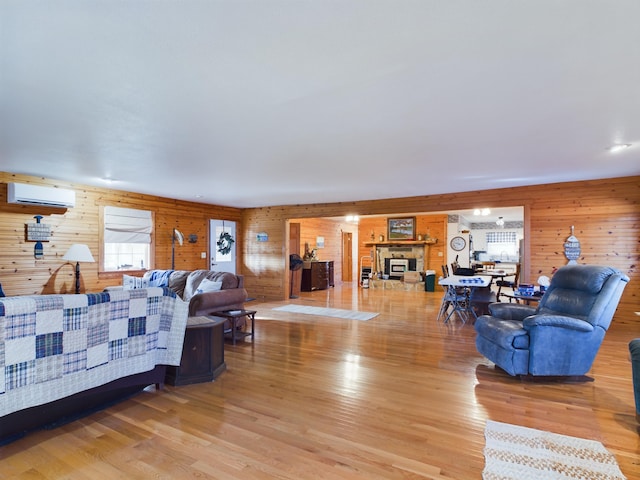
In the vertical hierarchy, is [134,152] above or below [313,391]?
above

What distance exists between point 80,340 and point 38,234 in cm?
420

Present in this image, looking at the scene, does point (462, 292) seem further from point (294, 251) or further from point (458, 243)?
point (294, 251)

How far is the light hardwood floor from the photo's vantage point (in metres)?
2.07

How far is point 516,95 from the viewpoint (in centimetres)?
250

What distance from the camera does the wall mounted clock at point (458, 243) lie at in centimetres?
1065

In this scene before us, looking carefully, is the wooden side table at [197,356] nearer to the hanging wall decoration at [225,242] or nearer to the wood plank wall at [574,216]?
the wood plank wall at [574,216]

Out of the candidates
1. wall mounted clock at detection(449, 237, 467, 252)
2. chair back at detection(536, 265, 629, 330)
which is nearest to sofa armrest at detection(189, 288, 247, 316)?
chair back at detection(536, 265, 629, 330)

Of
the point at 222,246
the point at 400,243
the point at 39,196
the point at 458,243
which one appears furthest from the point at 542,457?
the point at 400,243

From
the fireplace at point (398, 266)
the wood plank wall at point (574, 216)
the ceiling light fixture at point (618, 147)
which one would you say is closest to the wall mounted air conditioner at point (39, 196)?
the wood plank wall at point (574, 216)

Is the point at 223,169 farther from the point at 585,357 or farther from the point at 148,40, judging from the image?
the point at 585,357

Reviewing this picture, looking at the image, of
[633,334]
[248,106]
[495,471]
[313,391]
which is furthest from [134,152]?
[633,334]

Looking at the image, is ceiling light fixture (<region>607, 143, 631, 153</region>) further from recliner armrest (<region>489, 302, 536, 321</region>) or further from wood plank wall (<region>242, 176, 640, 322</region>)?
wood plank wall (<region>242, 176, 640, 322</region>)

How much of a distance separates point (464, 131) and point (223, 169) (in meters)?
3.12

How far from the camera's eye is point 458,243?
420 inches
